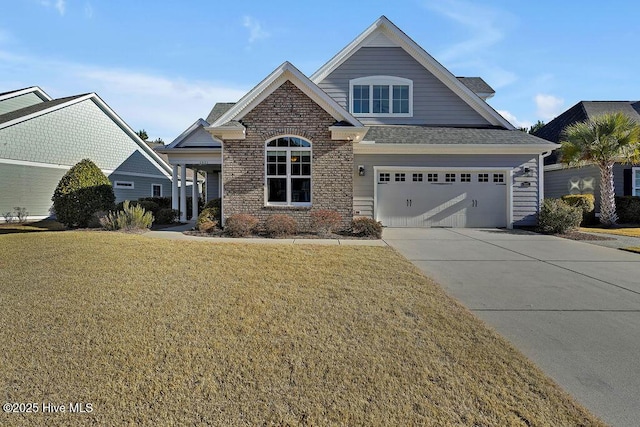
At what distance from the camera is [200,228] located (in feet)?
40.0

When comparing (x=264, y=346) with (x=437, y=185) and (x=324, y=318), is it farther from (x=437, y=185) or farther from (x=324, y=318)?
(x=437, y=185)

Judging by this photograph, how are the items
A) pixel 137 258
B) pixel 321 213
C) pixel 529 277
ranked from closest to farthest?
pixel 529 277, pixel 137 258, pixel 321 213

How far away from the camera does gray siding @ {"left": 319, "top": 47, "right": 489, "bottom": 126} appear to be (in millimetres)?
16000

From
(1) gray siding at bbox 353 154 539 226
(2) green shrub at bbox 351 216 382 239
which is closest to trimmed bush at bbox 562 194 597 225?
(1) gray siding at bbox 353 154 539 226

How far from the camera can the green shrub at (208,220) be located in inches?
478

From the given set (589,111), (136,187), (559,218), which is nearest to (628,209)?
(559,218)

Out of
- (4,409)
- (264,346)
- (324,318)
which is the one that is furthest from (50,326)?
(324,318)

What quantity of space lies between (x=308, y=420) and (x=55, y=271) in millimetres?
6075

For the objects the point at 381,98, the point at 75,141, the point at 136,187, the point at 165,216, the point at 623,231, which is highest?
the point at 381,98

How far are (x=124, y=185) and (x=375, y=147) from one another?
17.1 meters

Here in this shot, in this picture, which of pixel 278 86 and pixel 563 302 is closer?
pixel 563 302

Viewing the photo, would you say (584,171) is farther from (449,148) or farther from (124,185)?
(124,185)

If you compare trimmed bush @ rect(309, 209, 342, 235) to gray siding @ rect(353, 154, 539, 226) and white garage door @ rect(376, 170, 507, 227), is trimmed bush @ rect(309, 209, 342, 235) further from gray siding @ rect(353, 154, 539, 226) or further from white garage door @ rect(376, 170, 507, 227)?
white garage door @ rect(376, 170, 507, 227)

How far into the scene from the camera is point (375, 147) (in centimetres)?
1421
